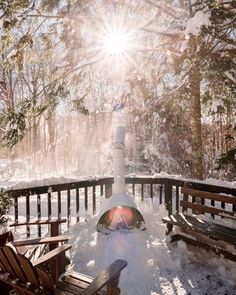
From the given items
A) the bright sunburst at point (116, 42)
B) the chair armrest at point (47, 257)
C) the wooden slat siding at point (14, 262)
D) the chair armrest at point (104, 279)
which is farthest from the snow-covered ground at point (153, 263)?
the bright sunburst at point (116, 42)

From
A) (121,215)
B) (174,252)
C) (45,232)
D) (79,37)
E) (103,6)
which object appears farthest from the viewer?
(79,37)

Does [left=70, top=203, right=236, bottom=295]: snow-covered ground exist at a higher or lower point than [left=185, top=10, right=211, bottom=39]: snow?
lower

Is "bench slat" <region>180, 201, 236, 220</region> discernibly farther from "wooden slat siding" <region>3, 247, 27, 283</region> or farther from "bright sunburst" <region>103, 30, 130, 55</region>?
"bright sunburst" <region>103, 30, 130, 55</region>

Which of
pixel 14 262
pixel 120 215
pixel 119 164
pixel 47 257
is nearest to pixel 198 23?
pixel 119 164

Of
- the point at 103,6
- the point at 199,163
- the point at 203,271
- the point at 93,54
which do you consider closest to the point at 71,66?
the point at 93,54

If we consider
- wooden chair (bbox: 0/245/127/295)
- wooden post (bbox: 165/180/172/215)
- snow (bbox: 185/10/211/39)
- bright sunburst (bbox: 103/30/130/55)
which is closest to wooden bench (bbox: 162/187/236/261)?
wooden post (bbox: 165/180/172/215)

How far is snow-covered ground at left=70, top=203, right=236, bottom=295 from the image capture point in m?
4.38

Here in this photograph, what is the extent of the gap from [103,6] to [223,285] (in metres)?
7.29

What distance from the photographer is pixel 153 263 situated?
5051mm

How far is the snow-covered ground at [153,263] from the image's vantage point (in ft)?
14.4

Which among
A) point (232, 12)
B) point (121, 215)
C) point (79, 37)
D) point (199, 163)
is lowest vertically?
point (121, 215)

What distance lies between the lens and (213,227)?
5.12 meters

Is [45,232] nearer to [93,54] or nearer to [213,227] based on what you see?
[213,227]

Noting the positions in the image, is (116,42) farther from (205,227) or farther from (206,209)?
(205,227)
